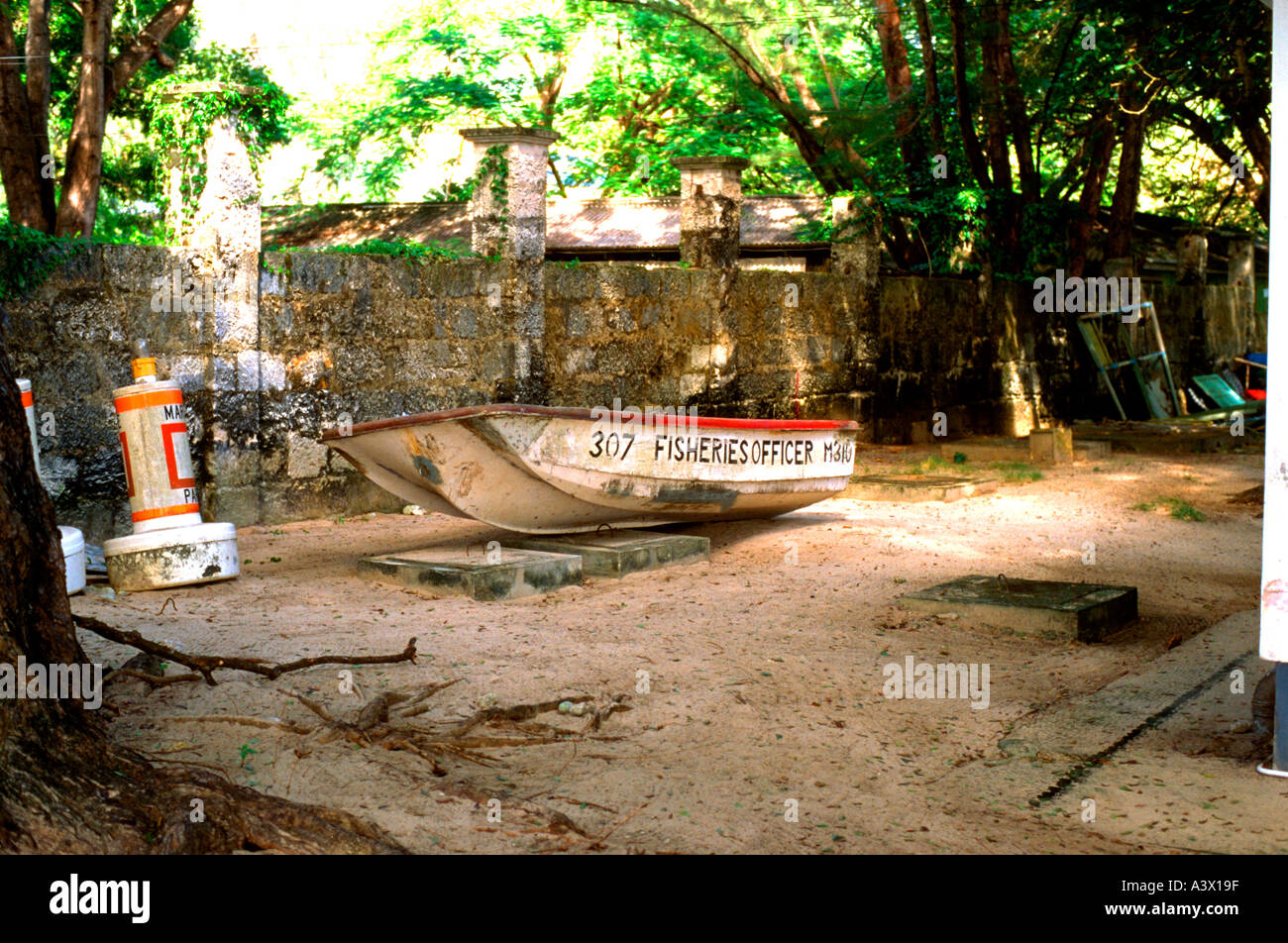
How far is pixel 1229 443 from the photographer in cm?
1336

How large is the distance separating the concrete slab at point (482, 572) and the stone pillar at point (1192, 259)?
16.6 m

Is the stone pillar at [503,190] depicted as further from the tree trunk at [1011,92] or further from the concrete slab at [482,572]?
the tree trunk at [1011,92]

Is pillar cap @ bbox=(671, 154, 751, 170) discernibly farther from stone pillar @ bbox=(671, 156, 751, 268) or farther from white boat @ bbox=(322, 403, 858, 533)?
white boat @ bbox=(322, 403, 858, 533)

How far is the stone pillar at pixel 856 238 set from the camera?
507 inches

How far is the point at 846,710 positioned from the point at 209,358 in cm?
494

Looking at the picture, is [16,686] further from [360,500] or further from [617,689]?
[360,500]

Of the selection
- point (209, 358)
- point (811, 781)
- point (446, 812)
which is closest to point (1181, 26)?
point (209, 358)

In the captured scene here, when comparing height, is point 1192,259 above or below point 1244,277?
above

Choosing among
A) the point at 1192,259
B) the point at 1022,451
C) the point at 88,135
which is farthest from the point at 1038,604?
the point at 1192,259

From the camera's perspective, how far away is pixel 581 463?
6.75 m

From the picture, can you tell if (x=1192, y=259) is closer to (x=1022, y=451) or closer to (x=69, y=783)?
(x=1022, y=451)

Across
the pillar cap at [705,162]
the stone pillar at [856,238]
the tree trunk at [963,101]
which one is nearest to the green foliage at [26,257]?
the pillar cap at [705,162]

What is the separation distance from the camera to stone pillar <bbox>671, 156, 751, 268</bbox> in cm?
1105

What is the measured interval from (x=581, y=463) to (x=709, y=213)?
197 inches
